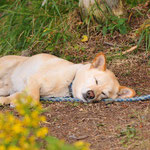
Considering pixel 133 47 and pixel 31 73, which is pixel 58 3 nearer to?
pixel 133 47

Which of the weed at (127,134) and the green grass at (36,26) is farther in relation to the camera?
the green grass at (36,26)

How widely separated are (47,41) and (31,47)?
32cm

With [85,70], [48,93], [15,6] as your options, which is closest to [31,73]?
[48,93]

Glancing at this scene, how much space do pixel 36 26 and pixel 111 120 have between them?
3.18 metres

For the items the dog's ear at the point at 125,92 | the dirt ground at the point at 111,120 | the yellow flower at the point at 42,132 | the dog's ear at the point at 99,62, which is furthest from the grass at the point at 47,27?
the yellow flower at the point at 42,132

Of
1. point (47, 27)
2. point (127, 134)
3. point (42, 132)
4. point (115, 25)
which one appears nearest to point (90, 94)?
point (127, 134)

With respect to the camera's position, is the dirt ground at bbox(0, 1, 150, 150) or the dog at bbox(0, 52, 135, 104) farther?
the dog at bbox(0, 52, 135, 104)

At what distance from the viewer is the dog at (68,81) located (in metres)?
4.06

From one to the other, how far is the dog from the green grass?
4.58ft

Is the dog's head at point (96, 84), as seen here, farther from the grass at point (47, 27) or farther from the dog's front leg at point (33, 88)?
the grass at point (47, 27)

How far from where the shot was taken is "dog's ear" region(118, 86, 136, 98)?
13.8 ft

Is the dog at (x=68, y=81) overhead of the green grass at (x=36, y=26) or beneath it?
beneath

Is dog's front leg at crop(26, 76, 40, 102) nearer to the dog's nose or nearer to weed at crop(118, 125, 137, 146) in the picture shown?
the dog's nose

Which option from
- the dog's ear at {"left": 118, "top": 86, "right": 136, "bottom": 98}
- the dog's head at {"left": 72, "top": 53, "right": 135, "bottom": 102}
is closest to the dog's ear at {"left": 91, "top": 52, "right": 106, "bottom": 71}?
the dog's head at {"left": 72, "top": 53, "right": 135, "bottom": 102}
